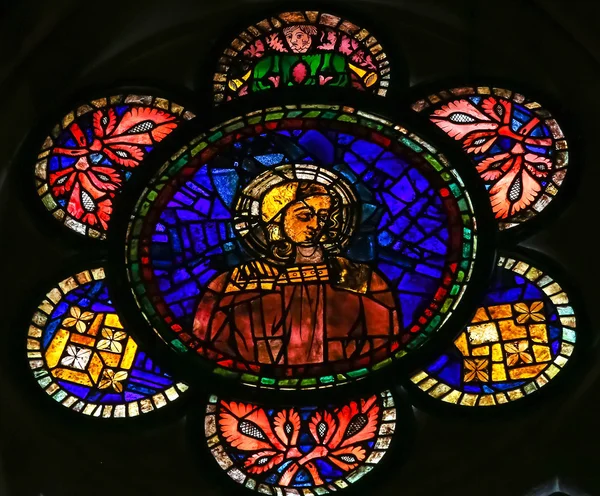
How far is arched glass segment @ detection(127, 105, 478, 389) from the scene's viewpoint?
354 inches

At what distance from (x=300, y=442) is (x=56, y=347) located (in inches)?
48.0

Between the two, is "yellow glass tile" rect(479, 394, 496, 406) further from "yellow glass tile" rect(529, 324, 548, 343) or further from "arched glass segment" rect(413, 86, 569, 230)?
"arched glass segment" rect(413, 86, 569, 230)

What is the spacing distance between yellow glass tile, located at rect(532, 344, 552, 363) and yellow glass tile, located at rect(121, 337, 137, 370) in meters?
1.86

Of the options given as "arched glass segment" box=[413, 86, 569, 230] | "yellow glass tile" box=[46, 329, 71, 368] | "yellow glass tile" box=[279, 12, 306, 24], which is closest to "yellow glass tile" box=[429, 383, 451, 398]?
"arched glass segment" box=[413, 86, 569, 230]

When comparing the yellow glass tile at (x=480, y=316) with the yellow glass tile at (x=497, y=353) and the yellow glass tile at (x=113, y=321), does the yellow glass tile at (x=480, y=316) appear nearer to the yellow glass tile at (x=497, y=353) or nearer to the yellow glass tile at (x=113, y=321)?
the yellow glass tile at (x=497, y=353)

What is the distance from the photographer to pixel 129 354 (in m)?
9.01

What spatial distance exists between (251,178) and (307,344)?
86 centimetres

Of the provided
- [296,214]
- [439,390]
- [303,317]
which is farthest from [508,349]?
[296,214]

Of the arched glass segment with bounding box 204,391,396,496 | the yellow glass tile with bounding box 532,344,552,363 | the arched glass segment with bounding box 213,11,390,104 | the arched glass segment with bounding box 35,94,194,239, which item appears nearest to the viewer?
the arched glass segment with bounding box 204,391,396,496

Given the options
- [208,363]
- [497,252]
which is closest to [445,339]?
[497,252]

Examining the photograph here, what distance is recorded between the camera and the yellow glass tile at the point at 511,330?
9.00 m

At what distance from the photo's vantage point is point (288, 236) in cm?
915

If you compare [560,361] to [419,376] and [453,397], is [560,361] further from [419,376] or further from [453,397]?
A: [419,376]

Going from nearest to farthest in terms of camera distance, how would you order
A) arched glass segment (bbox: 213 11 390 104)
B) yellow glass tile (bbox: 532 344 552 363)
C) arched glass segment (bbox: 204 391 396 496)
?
arched glass segment (bbox: 204 391 396 496) < yellow glass tile (bbox: 532 344 552 363) < arched glass segment (bbox: 213 11 390 104)
